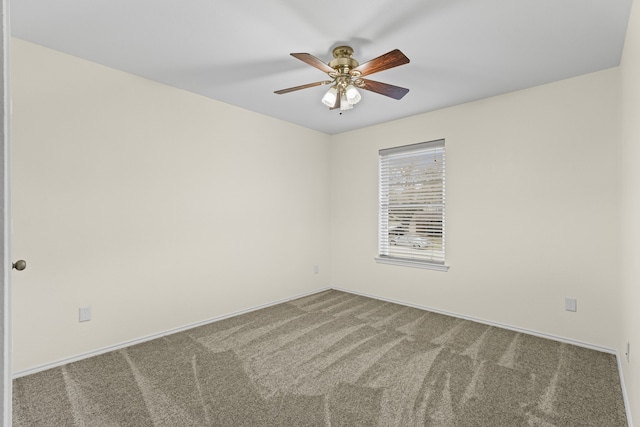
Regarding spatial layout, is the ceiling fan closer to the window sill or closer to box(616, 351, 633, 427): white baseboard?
the window sill

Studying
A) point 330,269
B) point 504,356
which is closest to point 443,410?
point 504,356

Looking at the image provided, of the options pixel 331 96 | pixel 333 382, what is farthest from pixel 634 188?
pixel 333 382

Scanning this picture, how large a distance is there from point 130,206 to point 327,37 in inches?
86.1

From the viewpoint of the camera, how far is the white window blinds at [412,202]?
12.5ft

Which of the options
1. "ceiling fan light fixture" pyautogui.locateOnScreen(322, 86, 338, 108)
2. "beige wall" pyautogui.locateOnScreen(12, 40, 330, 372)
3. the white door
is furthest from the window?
the white door

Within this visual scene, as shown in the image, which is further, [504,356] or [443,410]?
[504,356]

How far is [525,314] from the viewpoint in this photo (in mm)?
3119

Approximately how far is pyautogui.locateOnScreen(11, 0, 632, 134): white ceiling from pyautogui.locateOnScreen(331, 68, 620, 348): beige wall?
0.34 m

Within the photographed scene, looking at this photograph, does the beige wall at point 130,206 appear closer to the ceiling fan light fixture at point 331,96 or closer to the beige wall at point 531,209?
the ceiling fan light fixture at point 331,96

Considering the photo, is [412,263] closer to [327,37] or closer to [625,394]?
[625,394]

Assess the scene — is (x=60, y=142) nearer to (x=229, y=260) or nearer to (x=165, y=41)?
(x=165, y=41)

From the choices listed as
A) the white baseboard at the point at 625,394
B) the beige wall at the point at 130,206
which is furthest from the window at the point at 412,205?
the white baseboard at the point at 625,394

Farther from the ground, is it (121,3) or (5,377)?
(121,3)

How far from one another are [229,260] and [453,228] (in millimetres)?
2568
